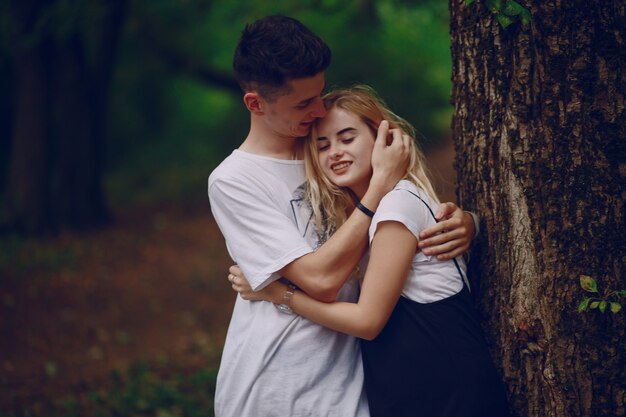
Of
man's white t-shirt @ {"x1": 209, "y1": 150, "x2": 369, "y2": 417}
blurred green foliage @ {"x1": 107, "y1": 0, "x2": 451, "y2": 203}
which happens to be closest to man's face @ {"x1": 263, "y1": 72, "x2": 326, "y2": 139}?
man's white t-shirt @ {"x1": 209, "y1": 150, "x2": 369, "y2": 417}

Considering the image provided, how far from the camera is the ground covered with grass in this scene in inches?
231

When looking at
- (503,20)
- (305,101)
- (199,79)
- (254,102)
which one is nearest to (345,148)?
(305,101)

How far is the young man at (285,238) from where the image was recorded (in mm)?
2725

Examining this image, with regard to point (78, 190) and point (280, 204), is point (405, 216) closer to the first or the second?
point (280, 204)

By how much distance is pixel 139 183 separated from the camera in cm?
1694

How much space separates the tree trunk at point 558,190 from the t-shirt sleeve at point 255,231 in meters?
0.85

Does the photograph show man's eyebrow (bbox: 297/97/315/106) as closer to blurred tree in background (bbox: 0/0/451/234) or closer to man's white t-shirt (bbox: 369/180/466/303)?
man's white t-shirt (bbox: 369/180/466/303)

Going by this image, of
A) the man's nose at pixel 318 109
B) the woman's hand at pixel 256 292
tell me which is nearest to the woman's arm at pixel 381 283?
the woman's hand at pixel 256 292

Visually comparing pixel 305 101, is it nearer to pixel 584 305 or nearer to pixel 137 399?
pixel 584 305

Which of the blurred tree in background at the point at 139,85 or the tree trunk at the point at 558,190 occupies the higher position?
the blurred tree in background at the point at 139,85

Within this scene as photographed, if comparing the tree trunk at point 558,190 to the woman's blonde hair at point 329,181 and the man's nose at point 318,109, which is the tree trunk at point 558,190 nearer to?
the woman's blonde hair at point 329,181

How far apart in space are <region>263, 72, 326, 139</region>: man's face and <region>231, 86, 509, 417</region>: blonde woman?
1.31ft

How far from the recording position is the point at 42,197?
11.8 m

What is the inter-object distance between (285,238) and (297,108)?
565mm
